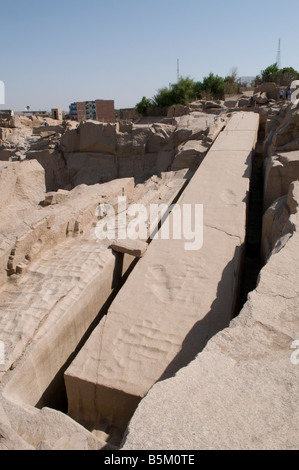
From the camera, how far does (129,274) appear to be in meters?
3.79

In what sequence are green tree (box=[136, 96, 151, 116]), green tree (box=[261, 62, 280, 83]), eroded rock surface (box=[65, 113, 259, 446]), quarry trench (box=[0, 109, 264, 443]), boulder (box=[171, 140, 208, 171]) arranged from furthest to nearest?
green tree (box=[261, 62, 280, 83])
green tree (box=[136, 96, 151, 116])
boulder (box=[171, 140, 208, 171])
quarry trench (box=[0, 109, 264, 443])
eroded rock surface (box=[65, 113, 259, 446])

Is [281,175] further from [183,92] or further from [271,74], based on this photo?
[271,74]

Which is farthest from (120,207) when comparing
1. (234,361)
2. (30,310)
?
(234,361)

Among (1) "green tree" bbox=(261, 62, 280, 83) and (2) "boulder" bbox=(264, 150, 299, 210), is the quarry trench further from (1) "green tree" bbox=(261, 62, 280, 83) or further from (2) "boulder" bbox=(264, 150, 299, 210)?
(1) "green tree" bbox=(261, 62, 280, 83)

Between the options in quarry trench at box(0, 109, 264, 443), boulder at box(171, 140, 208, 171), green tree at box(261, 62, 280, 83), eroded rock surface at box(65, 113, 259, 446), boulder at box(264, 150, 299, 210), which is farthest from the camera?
green tree at box(261, 62, 280, 83)

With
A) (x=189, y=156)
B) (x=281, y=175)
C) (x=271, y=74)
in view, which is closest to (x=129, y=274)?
(x=281, y=175)

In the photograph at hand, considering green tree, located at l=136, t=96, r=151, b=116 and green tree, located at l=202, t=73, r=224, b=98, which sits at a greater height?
green tree, located at l=202, t=73, r=224, b=98

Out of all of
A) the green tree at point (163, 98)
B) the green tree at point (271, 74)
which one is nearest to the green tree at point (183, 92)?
the green tree at point (163, 98)

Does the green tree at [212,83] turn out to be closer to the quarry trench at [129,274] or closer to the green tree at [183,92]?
the green tree at [183,92]

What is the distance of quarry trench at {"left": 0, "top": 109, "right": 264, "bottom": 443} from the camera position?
286 centimetres

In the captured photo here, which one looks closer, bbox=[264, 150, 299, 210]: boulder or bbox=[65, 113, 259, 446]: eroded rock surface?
bbox=[65, 113, 259, 446]: eroded rock surface

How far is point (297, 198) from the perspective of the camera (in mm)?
3373

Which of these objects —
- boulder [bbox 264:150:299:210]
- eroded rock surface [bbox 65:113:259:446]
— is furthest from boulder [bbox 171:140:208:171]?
eroded rock surface [bbox 65:113:259:446]
